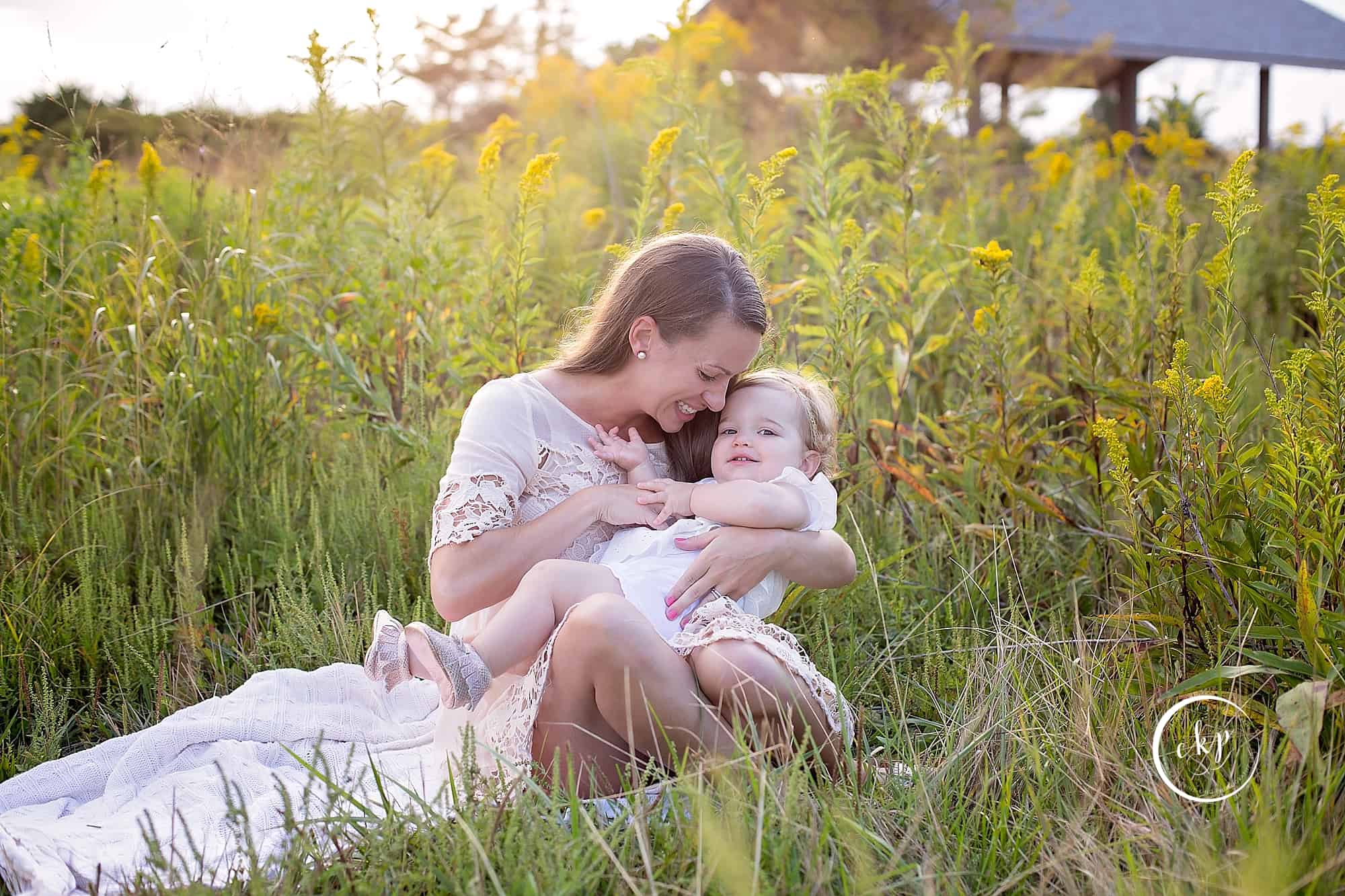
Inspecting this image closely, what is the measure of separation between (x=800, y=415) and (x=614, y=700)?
0.73 metres

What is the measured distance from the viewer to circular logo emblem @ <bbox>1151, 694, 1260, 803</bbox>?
1540 mm

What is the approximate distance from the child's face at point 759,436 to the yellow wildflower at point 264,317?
5.19 ft

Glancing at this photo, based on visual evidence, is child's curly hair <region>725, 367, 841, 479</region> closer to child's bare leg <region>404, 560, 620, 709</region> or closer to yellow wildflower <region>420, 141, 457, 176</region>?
child's bare leg <region>404, 560, 620, 709</region>

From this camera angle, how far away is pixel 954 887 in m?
1.38

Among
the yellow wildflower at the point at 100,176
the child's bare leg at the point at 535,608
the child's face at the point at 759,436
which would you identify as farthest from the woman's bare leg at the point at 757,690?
the yellow wildflower at the point at 100,176

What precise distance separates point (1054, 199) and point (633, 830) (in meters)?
4.24

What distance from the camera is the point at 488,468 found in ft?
6.68

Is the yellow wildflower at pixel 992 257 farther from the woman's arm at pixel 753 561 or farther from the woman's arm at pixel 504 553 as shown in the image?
the woman's arm at pixel 504 553

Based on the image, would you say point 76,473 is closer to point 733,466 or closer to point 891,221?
point 733,466

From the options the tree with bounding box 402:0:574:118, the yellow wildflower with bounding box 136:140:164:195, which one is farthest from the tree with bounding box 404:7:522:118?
the yellow wildflower with bounding box 136:140:164:195

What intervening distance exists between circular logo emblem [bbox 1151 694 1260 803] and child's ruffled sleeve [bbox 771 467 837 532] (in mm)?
697

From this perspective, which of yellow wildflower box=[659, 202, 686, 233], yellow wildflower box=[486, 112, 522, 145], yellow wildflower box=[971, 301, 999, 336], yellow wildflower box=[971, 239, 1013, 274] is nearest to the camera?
yellow wildflower box=[971, 239, 1013, 274]

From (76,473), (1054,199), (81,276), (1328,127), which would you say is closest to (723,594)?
(76,473)

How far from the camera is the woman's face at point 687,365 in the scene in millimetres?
2082
